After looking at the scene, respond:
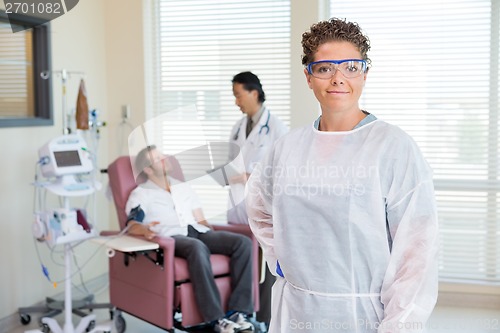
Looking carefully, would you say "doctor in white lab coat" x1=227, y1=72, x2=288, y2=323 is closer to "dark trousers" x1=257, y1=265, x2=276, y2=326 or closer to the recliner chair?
"dark trousers" x1=257, y1=265, x2=276, y2=326

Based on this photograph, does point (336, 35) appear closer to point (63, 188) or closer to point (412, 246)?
point (412, 246)

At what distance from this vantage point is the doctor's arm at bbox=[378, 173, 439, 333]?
1.43m

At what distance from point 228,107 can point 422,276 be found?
3.36 m

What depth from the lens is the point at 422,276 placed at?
1429mm

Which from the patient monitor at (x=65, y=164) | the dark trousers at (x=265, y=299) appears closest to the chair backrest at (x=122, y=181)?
the patient monitor at (x=65, y=164)

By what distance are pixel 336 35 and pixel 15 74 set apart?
2.90m

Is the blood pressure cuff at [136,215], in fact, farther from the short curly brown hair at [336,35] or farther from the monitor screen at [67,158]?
the short curly brown hair at [336,35]

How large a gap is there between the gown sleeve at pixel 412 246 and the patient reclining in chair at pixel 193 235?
2006 millimetres

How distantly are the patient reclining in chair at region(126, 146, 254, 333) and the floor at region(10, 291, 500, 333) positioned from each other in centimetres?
44

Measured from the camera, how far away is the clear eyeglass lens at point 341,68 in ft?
5.10

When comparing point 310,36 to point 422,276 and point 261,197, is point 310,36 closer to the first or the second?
point 261,197

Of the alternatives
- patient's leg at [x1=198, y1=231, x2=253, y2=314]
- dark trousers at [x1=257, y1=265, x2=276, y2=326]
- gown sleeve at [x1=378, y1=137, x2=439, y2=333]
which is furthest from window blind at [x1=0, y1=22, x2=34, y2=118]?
gown sleeve at [x1=378, y1=137, x2=439, y2=333]

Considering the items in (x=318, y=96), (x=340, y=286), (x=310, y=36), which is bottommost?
(x=340, y=286)

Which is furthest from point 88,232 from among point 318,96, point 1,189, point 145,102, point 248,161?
point 318,96
